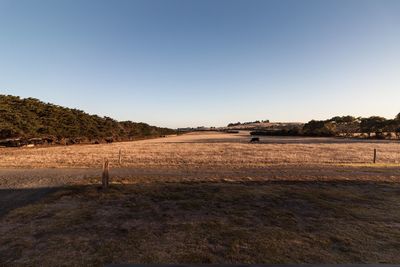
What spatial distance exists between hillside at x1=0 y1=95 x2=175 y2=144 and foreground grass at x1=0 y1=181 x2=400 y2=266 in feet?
100

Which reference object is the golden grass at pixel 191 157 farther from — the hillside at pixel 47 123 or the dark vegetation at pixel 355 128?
the dark vegetation at pixel 355 128

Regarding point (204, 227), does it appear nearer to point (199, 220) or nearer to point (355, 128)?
point (199, 220)

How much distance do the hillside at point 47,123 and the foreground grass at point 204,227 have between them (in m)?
30.5

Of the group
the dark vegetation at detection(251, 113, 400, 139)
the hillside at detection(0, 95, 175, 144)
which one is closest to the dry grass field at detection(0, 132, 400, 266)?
the hillside at detection(0, 95, 175, 144)

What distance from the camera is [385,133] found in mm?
64250

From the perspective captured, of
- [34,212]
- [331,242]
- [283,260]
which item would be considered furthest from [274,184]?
[34,212]

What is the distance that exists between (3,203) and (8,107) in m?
34.5

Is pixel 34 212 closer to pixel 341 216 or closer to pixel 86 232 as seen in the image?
pixel 86 232

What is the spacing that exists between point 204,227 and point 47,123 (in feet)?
140

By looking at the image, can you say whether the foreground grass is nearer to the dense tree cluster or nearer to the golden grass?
the golden grass

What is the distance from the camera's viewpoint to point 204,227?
21.3 ft

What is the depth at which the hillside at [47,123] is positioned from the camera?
112ft

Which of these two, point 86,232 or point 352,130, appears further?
point 352,130

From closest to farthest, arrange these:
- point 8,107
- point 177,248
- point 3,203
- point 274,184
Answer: point 177,248
point 3,203
point 274,184
point 8,107
